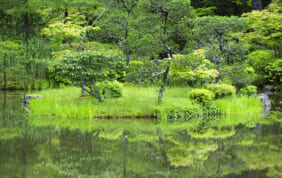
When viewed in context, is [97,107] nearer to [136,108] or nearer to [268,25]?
[136,108]

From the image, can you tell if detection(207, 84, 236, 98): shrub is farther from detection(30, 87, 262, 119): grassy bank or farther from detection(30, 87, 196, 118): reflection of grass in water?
detection(30, 87, 196, 118): reflection of grass in water

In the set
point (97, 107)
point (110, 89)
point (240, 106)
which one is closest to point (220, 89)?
point (240, 106)

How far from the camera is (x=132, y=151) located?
495 cm

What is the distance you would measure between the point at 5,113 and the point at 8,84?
844 centimetres

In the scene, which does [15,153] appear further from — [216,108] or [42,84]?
[42,84]

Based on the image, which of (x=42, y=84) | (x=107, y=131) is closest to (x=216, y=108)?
(x=107, y=131)

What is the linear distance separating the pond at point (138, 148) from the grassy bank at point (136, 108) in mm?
527

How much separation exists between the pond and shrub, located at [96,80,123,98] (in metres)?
1.93

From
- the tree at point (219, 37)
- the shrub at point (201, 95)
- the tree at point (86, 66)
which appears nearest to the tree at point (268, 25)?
the tree at point (219, 37)

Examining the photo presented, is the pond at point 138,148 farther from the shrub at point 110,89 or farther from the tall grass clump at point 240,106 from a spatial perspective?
the shrub at point 110,89

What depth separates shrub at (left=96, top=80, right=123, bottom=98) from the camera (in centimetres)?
961

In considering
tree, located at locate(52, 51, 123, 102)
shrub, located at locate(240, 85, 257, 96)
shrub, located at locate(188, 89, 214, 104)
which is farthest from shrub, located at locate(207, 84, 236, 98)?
tree, located at locate(52, 51, 123, 102)

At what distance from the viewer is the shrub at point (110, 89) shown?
9609 mm

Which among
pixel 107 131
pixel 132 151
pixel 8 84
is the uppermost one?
pixel 132 151
